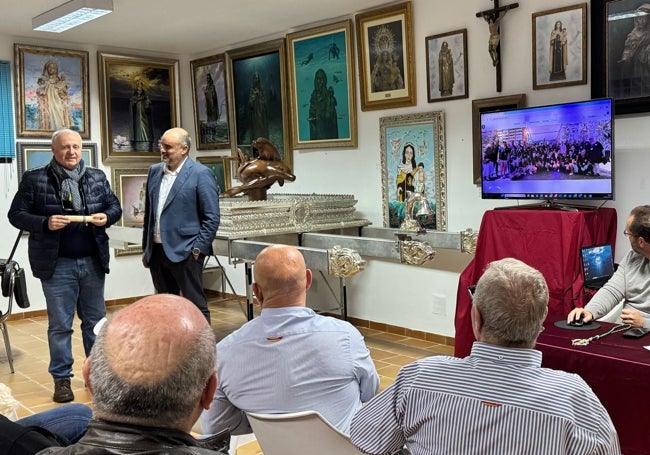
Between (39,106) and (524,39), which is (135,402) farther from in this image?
(39,106)

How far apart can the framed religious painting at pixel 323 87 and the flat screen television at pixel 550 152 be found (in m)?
1.95

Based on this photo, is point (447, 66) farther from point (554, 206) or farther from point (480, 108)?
point (554, 206)

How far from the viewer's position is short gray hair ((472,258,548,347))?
1.91 metres

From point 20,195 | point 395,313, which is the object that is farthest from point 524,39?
point 20,195

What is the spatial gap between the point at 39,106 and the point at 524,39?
5108 millimetres

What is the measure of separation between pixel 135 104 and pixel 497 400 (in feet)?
23.8

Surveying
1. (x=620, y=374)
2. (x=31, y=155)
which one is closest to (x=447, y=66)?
(x=620, y=374)

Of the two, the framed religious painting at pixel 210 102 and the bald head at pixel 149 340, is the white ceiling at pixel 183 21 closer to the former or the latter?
the framed religious painting at pixel 210 102

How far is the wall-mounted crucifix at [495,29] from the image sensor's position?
17.5 feet

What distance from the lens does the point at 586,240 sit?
436 centimetres

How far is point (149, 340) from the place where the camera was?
Result: 46.7 inches

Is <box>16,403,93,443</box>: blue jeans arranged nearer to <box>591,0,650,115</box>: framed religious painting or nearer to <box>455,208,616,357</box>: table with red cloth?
<box>455,208,616,357</box>: table with red cloth

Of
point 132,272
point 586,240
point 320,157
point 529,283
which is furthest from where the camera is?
point 132,272

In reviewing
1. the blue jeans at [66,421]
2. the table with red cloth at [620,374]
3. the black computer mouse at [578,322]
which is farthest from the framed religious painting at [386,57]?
the blue jeans at [66,421]
